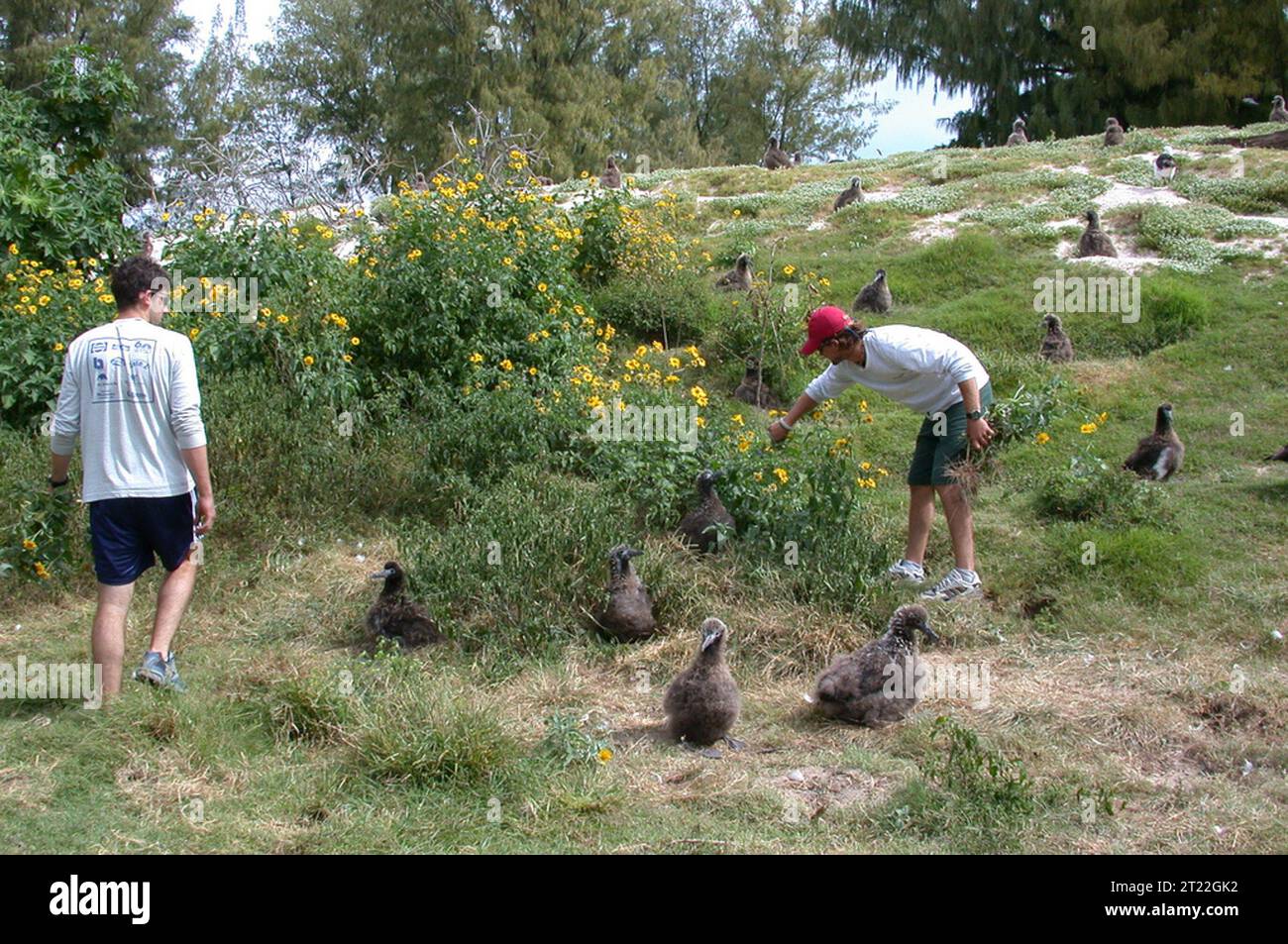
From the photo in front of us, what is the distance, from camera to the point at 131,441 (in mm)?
Answer: 5980

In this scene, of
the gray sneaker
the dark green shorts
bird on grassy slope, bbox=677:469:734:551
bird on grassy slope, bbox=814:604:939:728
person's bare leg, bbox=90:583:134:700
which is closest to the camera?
person's bare leg, bbox=90:583:134:700

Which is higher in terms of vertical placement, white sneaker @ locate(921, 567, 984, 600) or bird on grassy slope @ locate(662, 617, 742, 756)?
white sneaker @ locate(921, 567, 984, 600)

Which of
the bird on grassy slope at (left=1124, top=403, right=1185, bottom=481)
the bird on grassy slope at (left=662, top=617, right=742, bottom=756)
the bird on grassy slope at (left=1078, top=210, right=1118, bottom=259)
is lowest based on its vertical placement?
A: the bird on grassy slope at (left=662, top=617, right=742, bottom=756)

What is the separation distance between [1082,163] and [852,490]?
10557 millimetres

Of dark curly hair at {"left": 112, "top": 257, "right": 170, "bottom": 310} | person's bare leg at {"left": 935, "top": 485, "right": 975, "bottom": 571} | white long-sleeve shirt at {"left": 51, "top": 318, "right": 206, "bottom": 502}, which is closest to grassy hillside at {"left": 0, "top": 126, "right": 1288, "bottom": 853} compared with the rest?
person's bare leg at {"left": 935, "top": 485, "right": 975, "bottom": 571}

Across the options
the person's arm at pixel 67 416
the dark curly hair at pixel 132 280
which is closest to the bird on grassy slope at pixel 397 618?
the person's arm at pixel 67 416

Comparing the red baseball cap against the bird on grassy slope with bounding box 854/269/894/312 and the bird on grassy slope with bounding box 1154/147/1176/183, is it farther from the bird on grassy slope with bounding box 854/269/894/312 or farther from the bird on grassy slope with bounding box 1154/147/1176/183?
the bird on grassy slope with bounding box 1154/147/1176/183

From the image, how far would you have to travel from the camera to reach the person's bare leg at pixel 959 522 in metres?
7.82

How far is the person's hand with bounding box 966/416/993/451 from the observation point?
7.49 m

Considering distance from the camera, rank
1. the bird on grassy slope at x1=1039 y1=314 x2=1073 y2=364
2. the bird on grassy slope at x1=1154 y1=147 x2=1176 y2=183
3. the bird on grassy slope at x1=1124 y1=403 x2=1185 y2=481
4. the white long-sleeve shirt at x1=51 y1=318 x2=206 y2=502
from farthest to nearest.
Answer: the bird on grassy slope at x1=1154 y1=147 x2=1176 y2=183
the bird on grassy slope at x1=1039 y1=314 x2=1073 y2=364
the bird on grassy slope at x1=1124 y1=403 x2=1185 y2=481
the white long-sleeve shirt at x1=51 y1=318 x2=206 y2=502

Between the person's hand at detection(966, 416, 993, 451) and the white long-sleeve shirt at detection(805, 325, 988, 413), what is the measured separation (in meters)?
0.30

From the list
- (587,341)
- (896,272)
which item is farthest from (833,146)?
(587,341)

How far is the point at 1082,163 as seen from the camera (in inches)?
651

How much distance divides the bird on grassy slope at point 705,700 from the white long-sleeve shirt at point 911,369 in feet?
8.03
